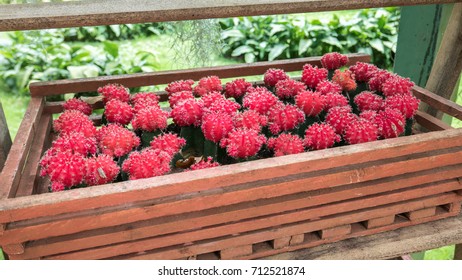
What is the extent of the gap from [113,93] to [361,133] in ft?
2.42

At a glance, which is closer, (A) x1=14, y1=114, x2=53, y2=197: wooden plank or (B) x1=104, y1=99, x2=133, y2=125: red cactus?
(A) x1=14, y1=114, x2=53, y2=197: wooden plank

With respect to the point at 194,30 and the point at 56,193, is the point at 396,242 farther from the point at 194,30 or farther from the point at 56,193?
the point at 194,30

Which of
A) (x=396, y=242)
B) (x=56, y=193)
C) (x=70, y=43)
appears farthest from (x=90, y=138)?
(x=70, y=43)

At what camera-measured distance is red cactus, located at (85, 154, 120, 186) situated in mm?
1062

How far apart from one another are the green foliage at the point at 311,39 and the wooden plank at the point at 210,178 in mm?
3829

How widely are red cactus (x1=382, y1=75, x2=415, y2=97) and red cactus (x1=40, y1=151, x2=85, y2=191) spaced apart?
35.8 inches

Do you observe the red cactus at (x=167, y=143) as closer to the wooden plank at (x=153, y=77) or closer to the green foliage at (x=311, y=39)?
the wooden plank at (x=153, y=77)

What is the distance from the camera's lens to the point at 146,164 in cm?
107

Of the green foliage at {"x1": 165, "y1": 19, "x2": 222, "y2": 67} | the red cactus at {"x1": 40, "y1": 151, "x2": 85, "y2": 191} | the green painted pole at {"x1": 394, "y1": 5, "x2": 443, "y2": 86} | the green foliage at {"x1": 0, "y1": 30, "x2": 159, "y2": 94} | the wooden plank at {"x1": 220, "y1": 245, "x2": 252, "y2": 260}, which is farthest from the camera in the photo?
the green foliage at {"x1": 0, "y1": 30, "x2": 159, "y2": 94}

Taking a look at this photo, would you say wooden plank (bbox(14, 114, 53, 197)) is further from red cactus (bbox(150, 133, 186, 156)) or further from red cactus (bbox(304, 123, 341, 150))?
red cactus (bbox(304, 123, 341, 150))

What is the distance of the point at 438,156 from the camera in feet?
3.87

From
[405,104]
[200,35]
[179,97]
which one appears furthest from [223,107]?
[200,35]

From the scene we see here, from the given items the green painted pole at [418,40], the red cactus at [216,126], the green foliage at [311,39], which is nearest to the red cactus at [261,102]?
the red cactus at [216,126]

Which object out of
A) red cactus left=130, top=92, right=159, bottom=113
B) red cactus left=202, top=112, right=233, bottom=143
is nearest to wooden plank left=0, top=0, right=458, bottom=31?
red cactus left=202, top=112, right=233, bottom=143
